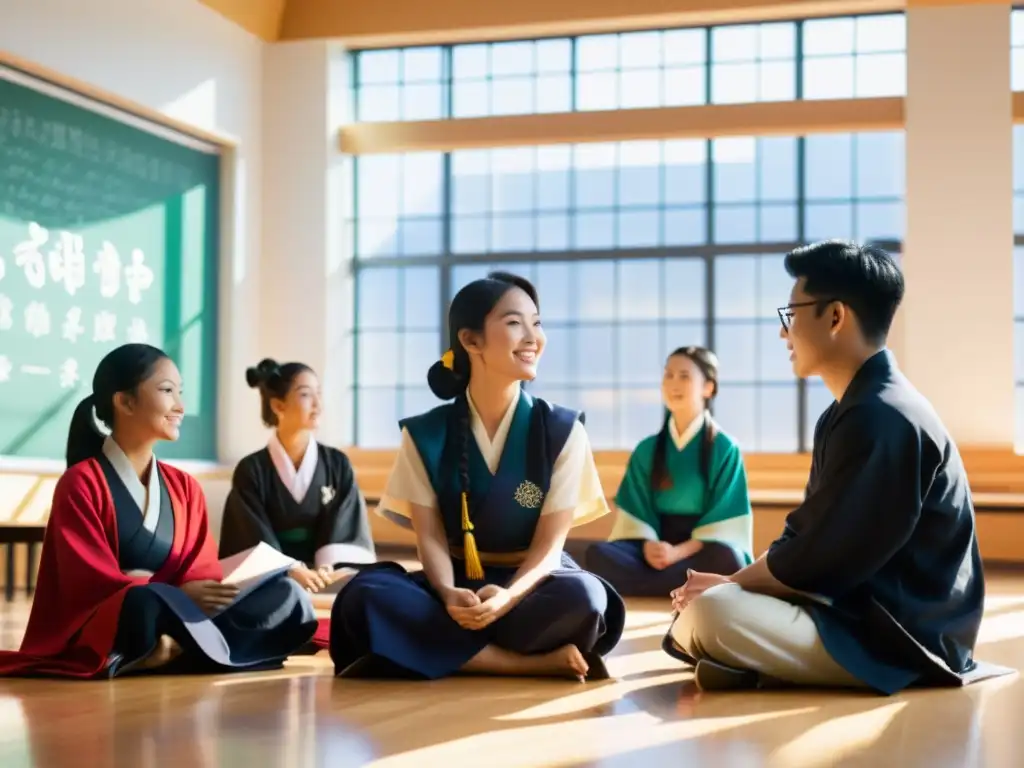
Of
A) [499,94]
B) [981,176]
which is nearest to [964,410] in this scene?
[981,176]

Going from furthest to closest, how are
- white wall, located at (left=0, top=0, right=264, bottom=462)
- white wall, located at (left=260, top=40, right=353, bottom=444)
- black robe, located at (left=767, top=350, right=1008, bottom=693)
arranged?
white wall, located at (left=260, top=40, right=353, bottom=444) < white wall, located at (left=0, top=0, right=264, bottom=462) < black robe, located at (left=767, top=350, right=1008, bottom=693)

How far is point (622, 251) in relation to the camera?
8406 millimetres

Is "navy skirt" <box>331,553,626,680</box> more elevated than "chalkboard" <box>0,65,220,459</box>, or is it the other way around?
"chalkboard" <box>0,65,220,459</box>

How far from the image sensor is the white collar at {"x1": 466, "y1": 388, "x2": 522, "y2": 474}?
347cm

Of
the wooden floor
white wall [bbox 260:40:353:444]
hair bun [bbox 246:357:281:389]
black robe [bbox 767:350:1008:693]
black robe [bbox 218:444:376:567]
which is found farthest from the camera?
white wall [bbox 260:40:353:444]

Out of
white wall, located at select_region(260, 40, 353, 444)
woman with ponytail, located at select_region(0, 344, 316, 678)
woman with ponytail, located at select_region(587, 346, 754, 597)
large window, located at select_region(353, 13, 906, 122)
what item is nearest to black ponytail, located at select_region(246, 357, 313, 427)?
woman with ponytail, located at select_region(0, 344, 316, 678)

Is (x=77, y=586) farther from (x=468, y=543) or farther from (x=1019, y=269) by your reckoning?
(x=1019, y=269)

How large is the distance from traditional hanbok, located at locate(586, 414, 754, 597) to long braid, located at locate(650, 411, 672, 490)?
13 millimetres

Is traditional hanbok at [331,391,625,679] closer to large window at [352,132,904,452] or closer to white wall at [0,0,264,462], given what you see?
white wall at [0,0,264,462]

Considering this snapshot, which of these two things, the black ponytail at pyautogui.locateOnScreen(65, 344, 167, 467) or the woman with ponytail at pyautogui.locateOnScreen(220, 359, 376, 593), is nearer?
the black ponytail at pyautogui.locateOnScreen(65, 344, 167, 467)

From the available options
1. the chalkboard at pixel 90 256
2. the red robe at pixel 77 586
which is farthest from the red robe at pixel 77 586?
the chalkboard at pixel 90 256

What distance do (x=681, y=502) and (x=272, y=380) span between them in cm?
180

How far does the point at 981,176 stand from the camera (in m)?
7.62

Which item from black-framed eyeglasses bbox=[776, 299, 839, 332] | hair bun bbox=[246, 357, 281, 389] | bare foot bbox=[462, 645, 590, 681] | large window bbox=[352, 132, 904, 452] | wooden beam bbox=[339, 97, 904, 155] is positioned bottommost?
bare foot bbox=[462, 645, 590, 681]
